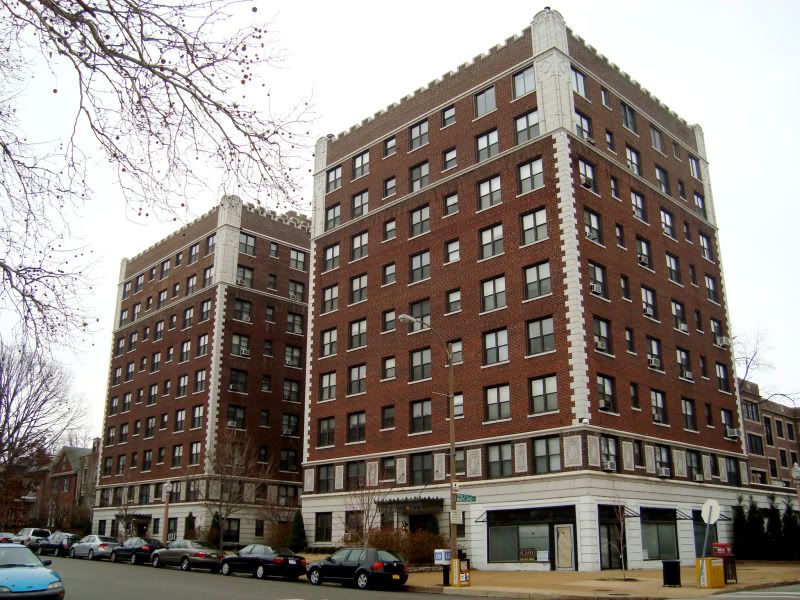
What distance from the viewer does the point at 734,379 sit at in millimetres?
51312

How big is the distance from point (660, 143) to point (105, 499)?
60.2 meters

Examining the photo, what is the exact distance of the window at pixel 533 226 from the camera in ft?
136

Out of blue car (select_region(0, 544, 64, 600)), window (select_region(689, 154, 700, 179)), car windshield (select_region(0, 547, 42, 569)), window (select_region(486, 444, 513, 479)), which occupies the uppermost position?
window (select_region(689, 154, 700, 179))

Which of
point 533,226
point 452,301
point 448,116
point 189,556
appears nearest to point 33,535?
point 189,556

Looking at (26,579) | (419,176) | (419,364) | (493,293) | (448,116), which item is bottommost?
(26,579)

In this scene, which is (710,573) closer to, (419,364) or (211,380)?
(419,364)

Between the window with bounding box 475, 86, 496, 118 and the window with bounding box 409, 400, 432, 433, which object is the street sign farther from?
the window with bounding box 475, 86, 496, 118

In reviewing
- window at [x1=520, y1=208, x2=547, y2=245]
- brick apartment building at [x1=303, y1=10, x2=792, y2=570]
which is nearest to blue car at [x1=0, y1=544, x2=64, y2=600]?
brick apartment building at [x1=303, y1=10, x2=792, y2=570]

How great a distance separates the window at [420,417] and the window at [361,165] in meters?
17.9

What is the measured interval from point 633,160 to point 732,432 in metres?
18.3

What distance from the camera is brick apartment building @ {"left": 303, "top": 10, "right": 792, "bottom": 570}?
38562mm

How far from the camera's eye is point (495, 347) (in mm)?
42062

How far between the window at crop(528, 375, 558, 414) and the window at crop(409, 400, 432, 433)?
7.60m

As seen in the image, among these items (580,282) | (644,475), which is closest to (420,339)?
(580,282)
